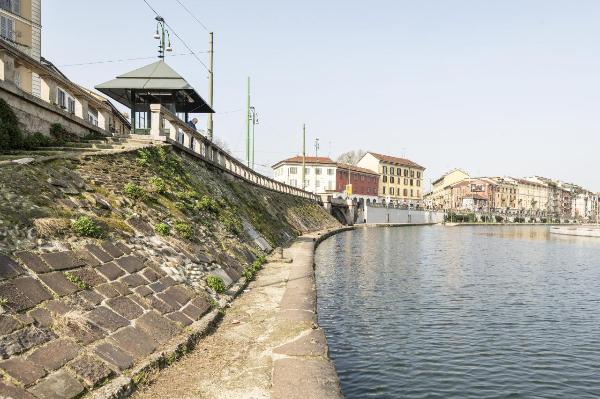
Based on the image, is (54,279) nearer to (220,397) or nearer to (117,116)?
(220,397)

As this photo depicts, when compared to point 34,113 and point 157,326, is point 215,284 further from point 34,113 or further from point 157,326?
point 34,113

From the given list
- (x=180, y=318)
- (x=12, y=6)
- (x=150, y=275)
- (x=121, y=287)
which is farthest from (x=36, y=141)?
(x=12, y=6)

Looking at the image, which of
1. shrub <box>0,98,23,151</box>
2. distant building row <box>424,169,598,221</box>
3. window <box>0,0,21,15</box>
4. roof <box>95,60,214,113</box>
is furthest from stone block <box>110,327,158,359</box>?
distant building row <box>424,169,598,221</box>

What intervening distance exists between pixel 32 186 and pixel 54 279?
134 inches

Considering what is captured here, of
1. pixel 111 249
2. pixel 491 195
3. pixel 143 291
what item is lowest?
pixel 143 291

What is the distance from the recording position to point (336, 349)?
461 inches

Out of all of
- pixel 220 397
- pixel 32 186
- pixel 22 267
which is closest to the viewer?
pixel 220 397

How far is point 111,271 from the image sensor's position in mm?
9250

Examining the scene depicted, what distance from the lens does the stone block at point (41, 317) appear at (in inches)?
267

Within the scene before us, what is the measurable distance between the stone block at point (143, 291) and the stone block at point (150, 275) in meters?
0.45

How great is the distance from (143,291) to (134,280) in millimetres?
389

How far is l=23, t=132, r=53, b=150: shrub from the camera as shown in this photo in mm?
14252

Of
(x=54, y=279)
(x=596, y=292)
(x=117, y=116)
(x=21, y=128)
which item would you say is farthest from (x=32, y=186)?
(x=117, y=116)

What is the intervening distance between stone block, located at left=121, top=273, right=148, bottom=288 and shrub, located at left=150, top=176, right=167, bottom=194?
18.2ft
